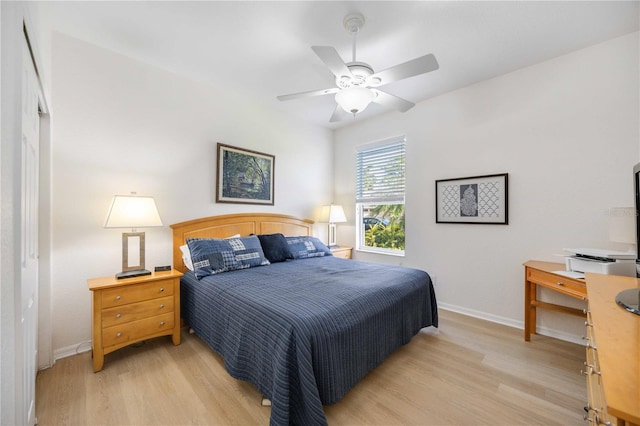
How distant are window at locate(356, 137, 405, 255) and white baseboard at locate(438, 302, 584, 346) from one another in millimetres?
955

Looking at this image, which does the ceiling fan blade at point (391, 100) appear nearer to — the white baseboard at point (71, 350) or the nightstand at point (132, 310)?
the nightstand at point (132, 310)

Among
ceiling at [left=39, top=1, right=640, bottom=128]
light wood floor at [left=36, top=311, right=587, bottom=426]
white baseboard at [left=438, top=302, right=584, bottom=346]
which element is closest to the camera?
light wood floor at [left=36, top=311, right=587, bottom=426]

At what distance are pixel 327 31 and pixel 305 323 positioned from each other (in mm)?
2211

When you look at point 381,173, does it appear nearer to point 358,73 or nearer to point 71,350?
point 358,73

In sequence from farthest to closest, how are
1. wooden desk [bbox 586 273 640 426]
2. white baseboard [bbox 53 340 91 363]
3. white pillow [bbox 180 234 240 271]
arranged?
1. white pillow [bbox 180 234 240 271]
2. white baseboard [bbox 53 340 91 363]
3. wooden desk [bbox 586 273 640 426]

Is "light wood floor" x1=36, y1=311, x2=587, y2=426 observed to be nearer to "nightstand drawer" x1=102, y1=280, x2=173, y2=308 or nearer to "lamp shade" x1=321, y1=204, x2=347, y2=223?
"nightstand drawer" x1=102, y1=280, x2=173, y2=308

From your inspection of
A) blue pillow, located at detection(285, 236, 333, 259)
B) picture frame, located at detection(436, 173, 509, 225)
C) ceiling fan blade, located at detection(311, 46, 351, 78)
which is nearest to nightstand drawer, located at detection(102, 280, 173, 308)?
blue pillow, located at detection(285, 236, 333, 259)

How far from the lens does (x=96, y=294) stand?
1914 mm

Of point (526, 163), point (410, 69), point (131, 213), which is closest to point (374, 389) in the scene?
point (410, 69)

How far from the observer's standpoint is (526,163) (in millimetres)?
2658

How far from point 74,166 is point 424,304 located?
339 centimetres

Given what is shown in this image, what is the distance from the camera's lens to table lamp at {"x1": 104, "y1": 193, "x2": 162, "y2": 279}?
7.00 feet

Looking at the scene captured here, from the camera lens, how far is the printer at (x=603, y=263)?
5.92 feet

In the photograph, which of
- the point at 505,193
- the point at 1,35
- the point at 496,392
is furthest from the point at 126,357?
the point at 505,193
